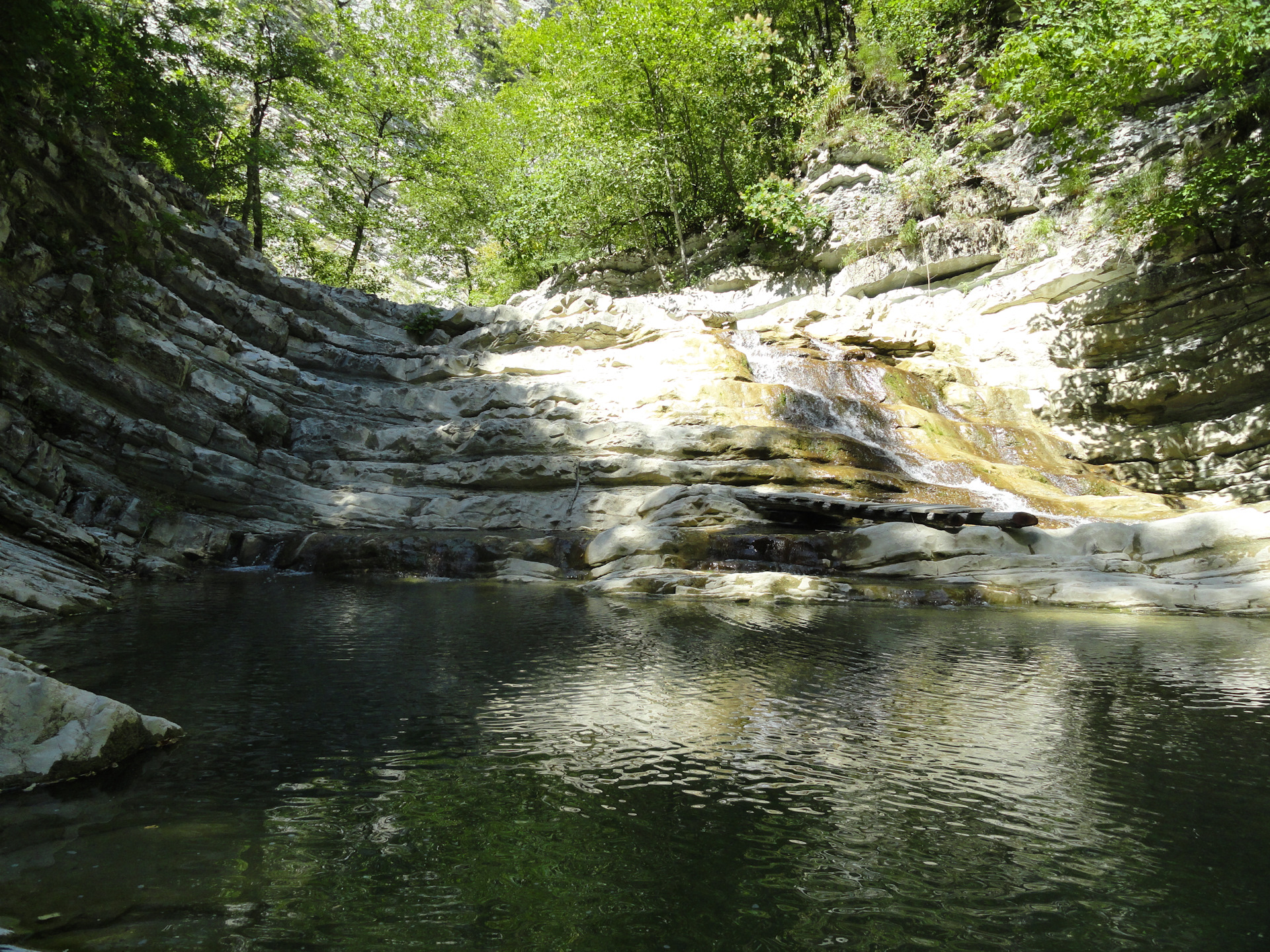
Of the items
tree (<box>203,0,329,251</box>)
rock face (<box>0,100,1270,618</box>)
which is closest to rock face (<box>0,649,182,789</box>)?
rock face (<box>0,100,1270,618</box>)

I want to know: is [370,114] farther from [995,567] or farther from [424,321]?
[995,567]

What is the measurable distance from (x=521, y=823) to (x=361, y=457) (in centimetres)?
1495

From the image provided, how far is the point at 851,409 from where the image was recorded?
55.9ft

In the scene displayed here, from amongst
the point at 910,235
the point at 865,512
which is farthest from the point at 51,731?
the point at 910,235

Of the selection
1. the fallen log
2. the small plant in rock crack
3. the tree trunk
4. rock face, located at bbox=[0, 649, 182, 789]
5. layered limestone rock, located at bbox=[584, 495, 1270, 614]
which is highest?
the tree trunk

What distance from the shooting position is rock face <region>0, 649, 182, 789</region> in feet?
10.5

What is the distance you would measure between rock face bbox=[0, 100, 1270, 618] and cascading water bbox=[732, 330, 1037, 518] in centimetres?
8

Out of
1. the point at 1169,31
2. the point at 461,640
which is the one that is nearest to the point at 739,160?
the point at 1169,31

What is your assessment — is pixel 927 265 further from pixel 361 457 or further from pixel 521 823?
pixel 521 823

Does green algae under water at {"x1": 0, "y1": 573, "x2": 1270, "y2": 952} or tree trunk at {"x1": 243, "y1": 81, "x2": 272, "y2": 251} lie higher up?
tree trunk at {"x1": 243, "y1": 81, "x2": 272, "y2": 251}

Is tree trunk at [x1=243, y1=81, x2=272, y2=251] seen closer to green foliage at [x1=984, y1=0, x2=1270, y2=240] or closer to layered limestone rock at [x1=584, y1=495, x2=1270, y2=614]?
layered limestone rock at [x1=584, y1=495, x2=1270, y2=614]

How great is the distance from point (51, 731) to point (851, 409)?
16333 mm

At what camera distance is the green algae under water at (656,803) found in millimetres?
2256

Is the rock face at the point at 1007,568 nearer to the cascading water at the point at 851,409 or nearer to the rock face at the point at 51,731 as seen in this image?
the cascading water at the point at 851,409
